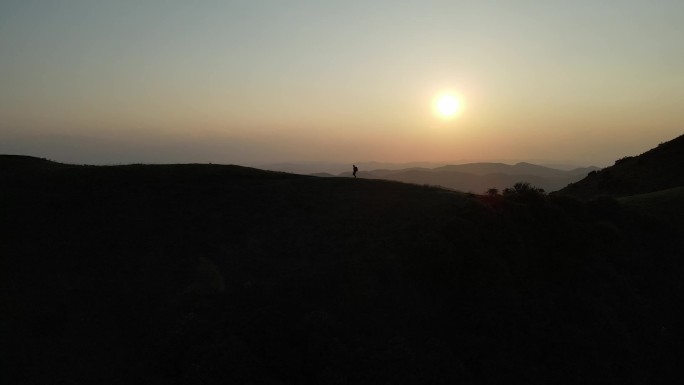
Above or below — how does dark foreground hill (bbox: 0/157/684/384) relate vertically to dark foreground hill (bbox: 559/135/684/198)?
below

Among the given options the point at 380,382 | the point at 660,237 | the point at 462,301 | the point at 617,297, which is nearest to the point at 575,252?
the point at 617,297

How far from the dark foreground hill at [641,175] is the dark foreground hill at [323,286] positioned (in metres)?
23.3

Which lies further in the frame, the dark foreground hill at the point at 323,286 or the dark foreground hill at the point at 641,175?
the dark foreground hill at the point at 641,175

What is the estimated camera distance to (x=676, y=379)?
71.1ft

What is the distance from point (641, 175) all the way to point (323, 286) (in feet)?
174

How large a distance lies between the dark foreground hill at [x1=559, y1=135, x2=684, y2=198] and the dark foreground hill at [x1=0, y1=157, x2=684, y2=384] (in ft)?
76.5

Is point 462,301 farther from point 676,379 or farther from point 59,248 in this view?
point 59,248

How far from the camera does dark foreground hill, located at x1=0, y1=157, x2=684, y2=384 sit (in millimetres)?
18406

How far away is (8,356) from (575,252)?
103 ft

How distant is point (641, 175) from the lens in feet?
186

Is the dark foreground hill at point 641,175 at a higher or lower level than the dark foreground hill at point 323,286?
higher

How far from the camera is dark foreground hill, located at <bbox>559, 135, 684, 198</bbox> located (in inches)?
2099

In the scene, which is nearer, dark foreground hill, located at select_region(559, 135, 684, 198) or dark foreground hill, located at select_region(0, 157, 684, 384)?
dark foreground hill, located at select_region(0, 157, 684, 384)

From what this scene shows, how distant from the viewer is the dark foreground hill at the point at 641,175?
53.3m
